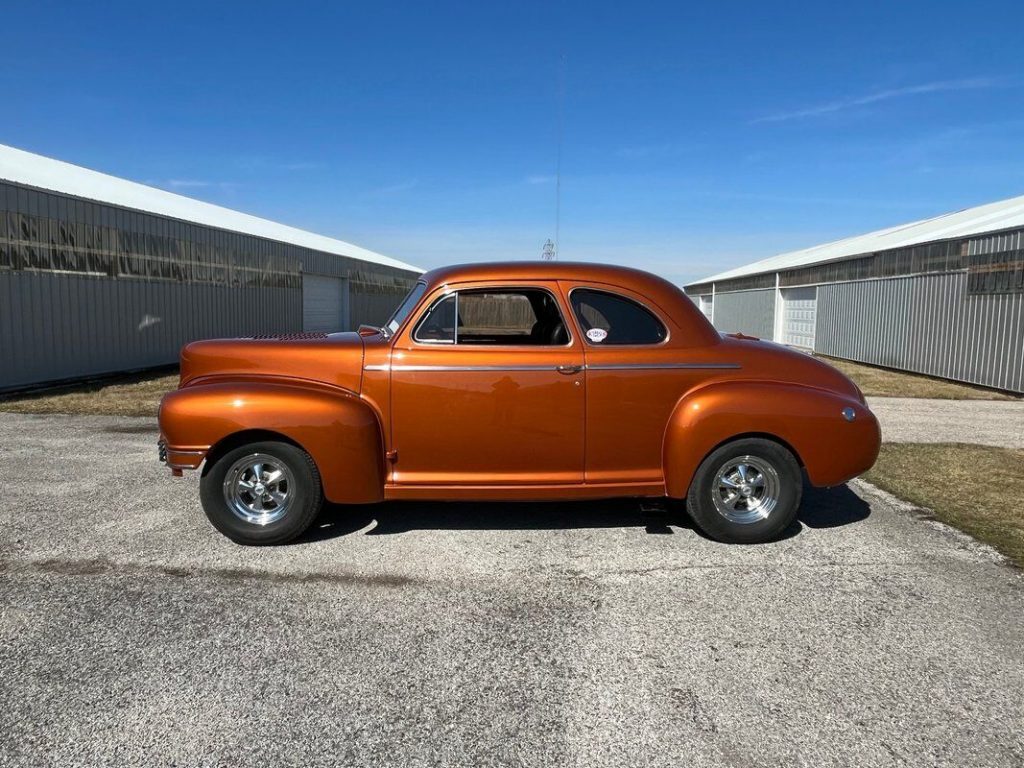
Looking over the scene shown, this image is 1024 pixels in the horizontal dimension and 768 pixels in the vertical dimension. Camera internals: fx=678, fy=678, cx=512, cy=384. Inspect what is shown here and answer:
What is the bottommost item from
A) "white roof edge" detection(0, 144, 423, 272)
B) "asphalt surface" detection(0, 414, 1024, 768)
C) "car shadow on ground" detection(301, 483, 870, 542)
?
"asphalt surface" detection(0, 414, 1024, 768)

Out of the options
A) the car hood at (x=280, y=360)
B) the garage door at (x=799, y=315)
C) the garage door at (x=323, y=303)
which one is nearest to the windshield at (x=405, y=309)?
the car hood at (x=280, y=360)

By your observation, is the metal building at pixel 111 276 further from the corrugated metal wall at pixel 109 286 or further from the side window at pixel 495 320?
the side window at pixel 495 320

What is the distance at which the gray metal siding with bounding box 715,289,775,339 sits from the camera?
2806cm

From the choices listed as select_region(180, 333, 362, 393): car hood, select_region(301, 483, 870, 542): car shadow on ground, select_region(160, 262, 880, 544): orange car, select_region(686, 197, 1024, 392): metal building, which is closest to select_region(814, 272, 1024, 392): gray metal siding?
select_region(686, 197, 1024, 392): metal building

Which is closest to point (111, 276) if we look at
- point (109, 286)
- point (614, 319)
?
point (109, 286)

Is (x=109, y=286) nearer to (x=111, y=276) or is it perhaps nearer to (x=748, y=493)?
(x=111, y=276)

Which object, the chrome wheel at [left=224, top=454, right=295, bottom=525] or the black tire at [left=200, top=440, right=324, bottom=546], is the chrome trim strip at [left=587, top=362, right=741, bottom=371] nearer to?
the black tire at [left=200, top=440, right=324, bottom=546]

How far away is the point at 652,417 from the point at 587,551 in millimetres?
978

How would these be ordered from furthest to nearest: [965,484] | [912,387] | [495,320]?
[912,387] → [965,484] → [495,320]

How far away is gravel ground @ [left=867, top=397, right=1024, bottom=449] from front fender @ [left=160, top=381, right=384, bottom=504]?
676 centimetres

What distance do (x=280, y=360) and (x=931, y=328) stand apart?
16152 mm

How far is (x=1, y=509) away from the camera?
5.16m

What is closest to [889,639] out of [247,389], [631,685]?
[631,685]

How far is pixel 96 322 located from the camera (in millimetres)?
13289
